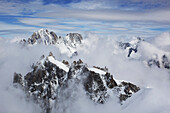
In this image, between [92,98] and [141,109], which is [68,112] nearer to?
[92,98]

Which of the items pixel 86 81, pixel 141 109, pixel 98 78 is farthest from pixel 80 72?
pixel 141 109

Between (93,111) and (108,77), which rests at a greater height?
(108,77)

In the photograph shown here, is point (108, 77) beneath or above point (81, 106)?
above

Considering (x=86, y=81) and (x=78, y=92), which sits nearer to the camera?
(x=86, y=81)

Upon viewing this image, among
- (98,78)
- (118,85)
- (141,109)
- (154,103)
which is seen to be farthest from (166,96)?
(98,78)

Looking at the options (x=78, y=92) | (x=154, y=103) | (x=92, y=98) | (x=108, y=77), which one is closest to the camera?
(x=154, y=103)

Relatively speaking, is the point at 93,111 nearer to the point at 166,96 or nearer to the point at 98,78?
the point at 98,78

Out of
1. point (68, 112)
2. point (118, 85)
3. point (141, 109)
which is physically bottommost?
point (68, 112)

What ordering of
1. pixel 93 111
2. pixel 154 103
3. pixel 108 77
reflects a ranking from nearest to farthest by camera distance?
1. pixel 154 103
2. pixel 93 111
3. pixel 108 77

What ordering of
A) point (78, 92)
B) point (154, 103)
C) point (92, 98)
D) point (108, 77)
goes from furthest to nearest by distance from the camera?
point (78, 92) → point (92, 98) → point (108, 77) → point (154, 103)
